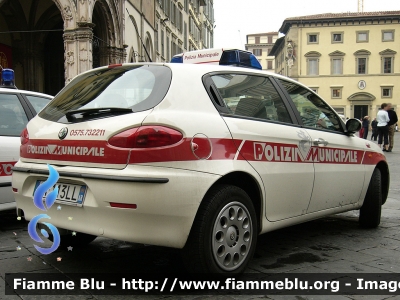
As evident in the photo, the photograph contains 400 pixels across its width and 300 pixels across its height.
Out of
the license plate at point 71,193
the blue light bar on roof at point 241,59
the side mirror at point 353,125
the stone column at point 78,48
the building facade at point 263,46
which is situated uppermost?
the building facade at point 263,46

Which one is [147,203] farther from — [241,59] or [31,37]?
[31,37]

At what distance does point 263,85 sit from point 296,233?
1.65 m

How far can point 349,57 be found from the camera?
58656 mm

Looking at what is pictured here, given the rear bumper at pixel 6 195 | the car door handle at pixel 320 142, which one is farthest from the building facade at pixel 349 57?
the rear bumper at pixel 6 195

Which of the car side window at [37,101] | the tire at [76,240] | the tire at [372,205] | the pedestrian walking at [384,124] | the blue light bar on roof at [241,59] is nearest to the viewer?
the tire at [76,240]

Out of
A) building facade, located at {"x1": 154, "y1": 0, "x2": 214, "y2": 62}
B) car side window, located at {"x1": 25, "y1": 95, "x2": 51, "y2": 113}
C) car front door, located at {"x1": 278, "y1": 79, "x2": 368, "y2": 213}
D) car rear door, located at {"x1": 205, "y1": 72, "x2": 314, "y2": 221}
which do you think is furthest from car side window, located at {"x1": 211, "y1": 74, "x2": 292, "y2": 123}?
building facade, located at {"x1": 154, "y1": 0, "x2": 214, "y2": 62}

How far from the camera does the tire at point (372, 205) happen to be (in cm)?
497

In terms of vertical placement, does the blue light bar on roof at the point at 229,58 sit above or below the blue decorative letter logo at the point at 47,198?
above

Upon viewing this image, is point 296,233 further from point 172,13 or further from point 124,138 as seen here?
point 172,13

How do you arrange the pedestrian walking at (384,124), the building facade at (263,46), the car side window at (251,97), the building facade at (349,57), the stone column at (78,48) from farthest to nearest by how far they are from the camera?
the building facade at (263,46)
the building facade at (349,57)
the pedestrian walking at (384,124)
the stone column at (78,48)
the car side window at (251,97)

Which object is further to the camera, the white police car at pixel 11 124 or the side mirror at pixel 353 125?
the white police car at pixel 11 124

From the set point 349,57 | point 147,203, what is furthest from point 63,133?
point 349,57

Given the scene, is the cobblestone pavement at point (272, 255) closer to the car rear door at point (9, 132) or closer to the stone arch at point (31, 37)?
the car rear door at point (9, 132)

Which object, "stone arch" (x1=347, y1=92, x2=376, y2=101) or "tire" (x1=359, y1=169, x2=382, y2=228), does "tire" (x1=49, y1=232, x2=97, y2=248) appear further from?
"stone arch" (x1=347, y1=92, x2=376, y2=101)
